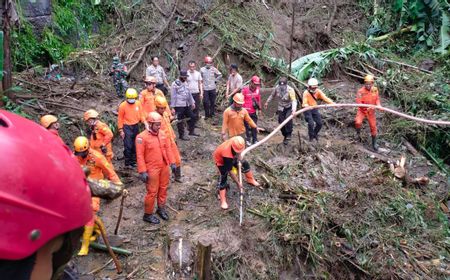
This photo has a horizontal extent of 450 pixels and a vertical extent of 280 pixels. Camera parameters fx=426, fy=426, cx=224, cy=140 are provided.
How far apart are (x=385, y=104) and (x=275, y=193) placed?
21.0 ft

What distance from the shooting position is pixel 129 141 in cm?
806

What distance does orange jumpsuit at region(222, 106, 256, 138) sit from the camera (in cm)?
812

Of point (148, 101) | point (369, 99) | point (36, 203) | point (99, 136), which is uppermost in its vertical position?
point (36, 203)

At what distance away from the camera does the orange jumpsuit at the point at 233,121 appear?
812 centimetres

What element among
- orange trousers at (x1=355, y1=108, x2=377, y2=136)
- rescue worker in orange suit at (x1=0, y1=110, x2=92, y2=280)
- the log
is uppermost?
rescue worker in orange suit at (x1=0, y1=110, x2=92, y2=280)

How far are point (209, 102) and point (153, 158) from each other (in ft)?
17.5

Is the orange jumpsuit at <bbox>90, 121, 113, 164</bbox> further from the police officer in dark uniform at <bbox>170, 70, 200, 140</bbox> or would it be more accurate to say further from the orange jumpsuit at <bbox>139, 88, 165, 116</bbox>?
the police officer in dark uniform at <bbox>170, 70, 200, 140</bbox>

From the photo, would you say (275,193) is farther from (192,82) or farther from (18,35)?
(18,35)

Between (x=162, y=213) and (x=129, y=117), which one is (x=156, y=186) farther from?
(x=129, y=117)

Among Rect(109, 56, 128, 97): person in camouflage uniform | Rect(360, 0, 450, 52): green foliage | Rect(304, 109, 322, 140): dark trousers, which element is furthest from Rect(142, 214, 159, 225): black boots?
Rect(360, 0, 450, 52): green foliage

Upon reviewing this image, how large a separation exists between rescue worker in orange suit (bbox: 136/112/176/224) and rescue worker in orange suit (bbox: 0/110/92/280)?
4.57 m

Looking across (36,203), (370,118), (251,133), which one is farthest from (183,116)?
(36,203)

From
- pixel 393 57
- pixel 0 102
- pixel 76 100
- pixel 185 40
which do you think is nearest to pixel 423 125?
pixel 393 57

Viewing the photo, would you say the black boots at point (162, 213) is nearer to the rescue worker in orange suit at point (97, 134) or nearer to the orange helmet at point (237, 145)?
the rescue worker in orange suit at point (97, 134)
